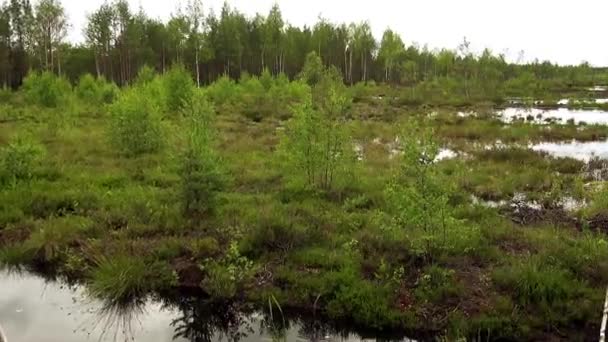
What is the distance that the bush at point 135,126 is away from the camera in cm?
1938

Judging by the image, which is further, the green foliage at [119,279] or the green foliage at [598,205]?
the green foliage at [598,205]

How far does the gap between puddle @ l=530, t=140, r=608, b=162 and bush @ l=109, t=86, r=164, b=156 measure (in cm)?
1780

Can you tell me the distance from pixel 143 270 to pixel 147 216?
284cm

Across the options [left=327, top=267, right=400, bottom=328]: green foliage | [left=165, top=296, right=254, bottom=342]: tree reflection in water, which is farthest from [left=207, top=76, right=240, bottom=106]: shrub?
[left=327, top=267, right=400, bottom=328]: green foliage

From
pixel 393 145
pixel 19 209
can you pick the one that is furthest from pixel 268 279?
pixel 393 145

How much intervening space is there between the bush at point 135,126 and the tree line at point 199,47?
1263 inches

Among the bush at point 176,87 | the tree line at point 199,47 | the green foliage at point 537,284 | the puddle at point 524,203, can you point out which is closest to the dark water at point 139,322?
the green foliage at point 537,284

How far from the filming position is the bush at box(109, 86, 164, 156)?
19.4 m

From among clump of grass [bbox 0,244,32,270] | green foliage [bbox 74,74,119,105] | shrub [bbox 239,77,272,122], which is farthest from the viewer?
shrub [bbox 239,77,272,122]

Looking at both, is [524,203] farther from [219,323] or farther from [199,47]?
[199,47]

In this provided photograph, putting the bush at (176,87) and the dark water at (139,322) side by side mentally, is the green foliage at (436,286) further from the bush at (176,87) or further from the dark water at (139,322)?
the bush at (176,87)

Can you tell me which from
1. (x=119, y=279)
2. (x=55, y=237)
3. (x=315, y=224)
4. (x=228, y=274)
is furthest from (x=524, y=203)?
(x=55, y=237)

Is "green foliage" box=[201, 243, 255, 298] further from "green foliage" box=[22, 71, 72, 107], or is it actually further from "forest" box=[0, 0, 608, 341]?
"green foliage" box=[22, 71, 72, 107]

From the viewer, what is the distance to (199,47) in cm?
5984
